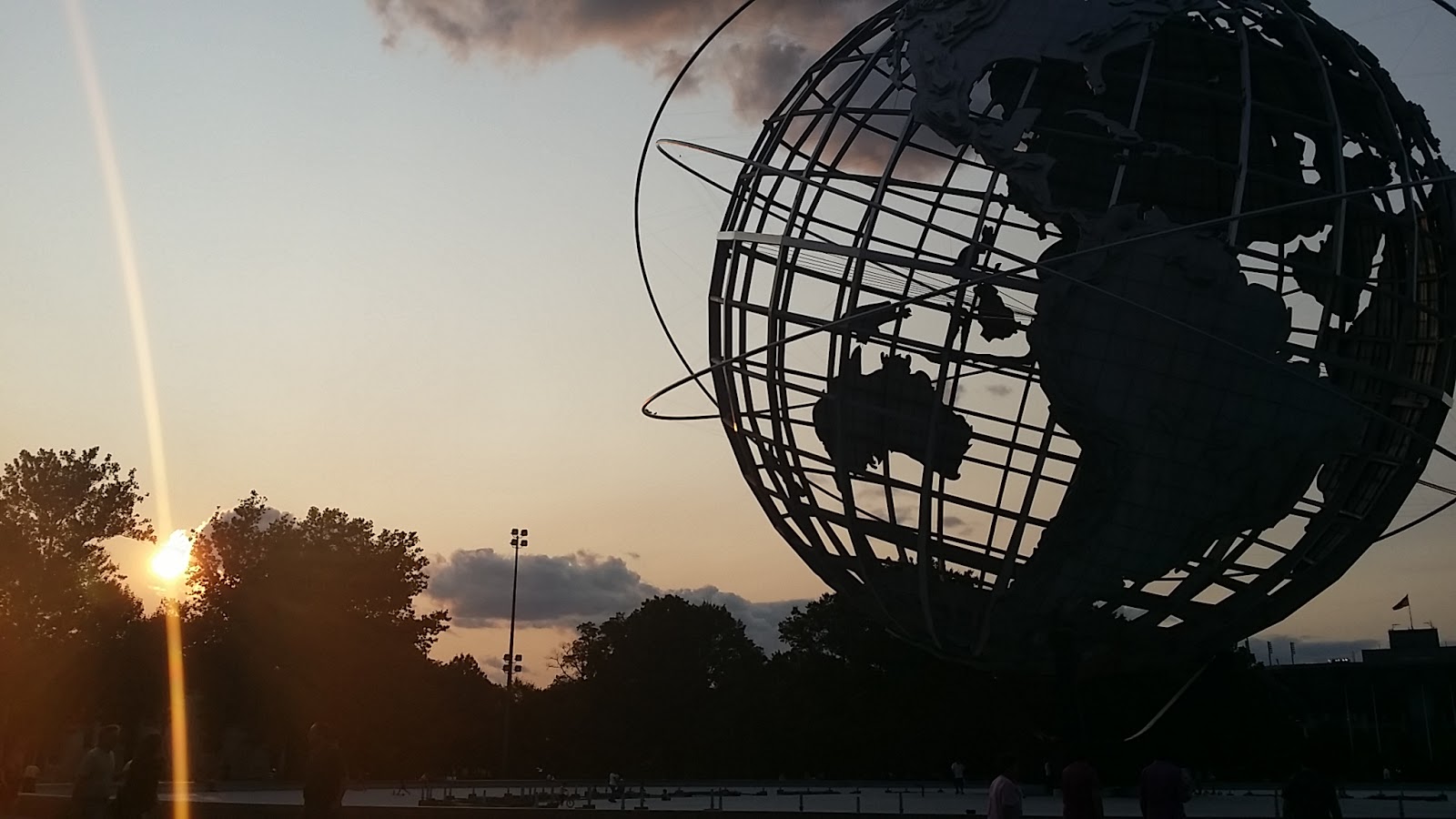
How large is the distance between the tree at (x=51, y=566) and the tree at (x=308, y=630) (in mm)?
7317

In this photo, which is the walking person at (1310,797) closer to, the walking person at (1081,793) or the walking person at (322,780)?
the walking person at (1081,793)

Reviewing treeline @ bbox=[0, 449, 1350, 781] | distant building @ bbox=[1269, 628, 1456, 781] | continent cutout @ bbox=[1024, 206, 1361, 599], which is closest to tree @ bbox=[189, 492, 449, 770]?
treeline @ bbox=[0, 449, 1350, 781]

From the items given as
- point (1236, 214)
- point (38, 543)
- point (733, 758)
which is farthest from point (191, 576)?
point (1236, 214)

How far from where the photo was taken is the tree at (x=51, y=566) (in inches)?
1243

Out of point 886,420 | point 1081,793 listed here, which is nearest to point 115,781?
point 886,420

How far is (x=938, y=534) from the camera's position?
10758 mm

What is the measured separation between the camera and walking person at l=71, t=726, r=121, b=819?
9969mm

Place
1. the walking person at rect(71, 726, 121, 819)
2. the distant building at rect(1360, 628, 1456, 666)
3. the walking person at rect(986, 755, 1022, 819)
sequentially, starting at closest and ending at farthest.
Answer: the walking person at rect(986, 755, 1022, 819) < the walking person at rect(71, 726, 121, 819) < the distant building at rect(1360, 628, 1456, 666)

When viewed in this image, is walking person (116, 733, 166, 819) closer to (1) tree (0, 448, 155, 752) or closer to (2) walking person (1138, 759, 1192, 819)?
(2) walking person (1138, 759, 1192, 819)

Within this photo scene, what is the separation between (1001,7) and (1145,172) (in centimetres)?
205

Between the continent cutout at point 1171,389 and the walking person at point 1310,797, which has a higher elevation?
the continent cutout at point 1171,389

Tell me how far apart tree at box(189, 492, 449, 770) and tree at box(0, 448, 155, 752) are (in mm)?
7317

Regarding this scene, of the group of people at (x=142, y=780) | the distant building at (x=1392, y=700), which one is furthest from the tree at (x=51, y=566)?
the distant building at (x=1392, y=700)

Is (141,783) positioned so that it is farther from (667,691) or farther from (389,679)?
(667,691)
